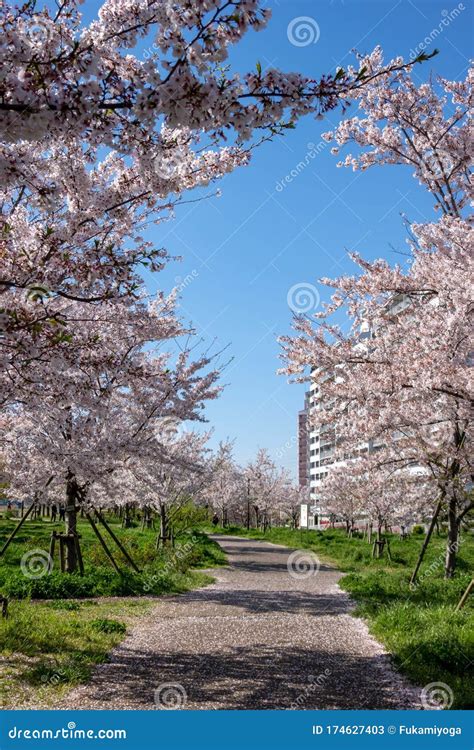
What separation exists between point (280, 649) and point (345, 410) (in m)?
5.52

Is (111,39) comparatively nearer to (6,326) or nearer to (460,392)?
(6,326)

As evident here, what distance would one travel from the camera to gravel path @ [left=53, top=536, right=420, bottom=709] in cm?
641

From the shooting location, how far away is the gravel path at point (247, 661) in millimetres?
6414

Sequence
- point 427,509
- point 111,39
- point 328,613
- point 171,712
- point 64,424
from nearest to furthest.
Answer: point 111,39
point 171,712
point 64,424
point 328,613
point 427,509

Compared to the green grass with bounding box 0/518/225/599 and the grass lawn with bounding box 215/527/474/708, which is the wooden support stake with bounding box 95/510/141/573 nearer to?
the green grass with bounding box 0/518/225/599

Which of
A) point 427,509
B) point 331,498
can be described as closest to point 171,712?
point 427,509

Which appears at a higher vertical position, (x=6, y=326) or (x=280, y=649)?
(x=6, y=326)

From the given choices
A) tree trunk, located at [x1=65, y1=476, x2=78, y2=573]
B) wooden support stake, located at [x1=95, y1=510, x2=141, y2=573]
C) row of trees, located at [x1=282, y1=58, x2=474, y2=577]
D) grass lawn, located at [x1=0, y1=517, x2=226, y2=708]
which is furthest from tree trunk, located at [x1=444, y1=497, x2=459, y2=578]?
tree trunk, located at [x1=65, y1=476, x2=78, y2=573]

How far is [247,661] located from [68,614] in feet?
13.1

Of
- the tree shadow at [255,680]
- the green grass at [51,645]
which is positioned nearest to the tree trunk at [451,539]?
the tree shadow at [255,680]

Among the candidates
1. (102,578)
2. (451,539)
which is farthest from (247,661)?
(451,539)

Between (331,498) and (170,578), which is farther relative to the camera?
(331,498)

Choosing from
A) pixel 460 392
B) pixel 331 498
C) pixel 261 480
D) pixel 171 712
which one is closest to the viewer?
pixel 171 712

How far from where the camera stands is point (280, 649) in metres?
8.88
